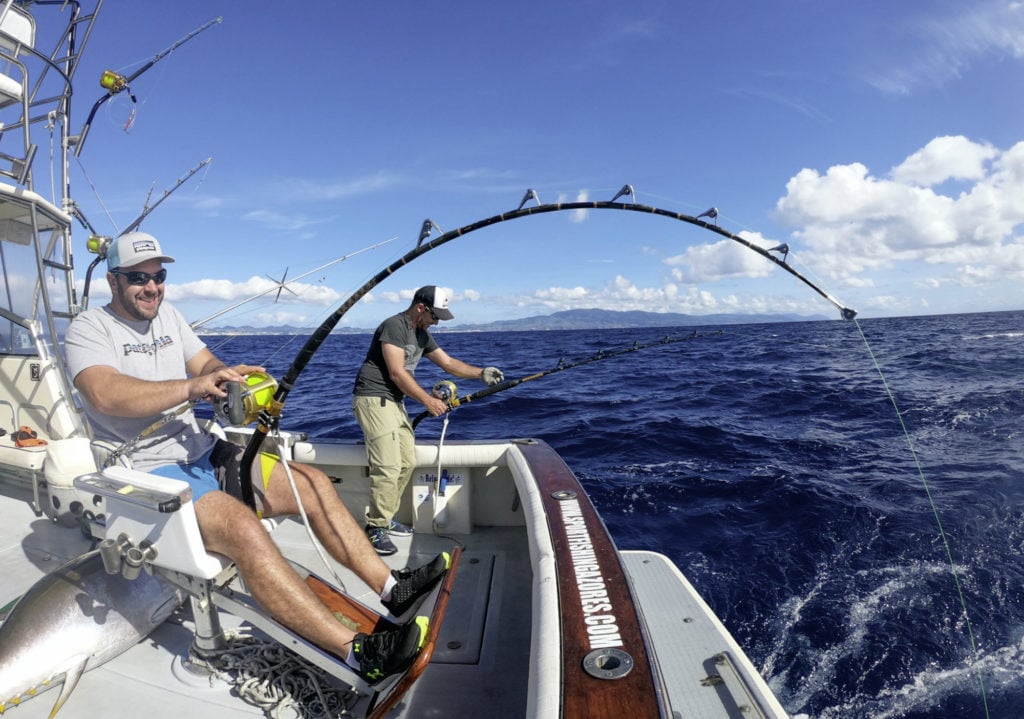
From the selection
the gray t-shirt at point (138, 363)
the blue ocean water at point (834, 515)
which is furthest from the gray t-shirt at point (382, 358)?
the gray t-shirt at point (138, 363)

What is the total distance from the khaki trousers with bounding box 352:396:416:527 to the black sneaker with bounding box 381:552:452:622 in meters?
1.09

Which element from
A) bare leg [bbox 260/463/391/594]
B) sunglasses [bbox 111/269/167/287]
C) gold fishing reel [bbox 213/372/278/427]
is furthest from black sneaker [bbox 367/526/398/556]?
sunglasses [bbox 111/269/167/287]

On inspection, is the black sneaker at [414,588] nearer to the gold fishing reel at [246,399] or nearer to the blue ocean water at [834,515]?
the gold fishing reel at [246,399]

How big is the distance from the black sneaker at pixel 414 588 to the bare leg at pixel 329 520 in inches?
3.8

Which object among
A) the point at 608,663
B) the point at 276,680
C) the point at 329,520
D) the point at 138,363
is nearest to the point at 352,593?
the point at 329,520

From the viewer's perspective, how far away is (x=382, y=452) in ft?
10.9

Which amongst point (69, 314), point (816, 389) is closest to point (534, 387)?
point (816, 389)

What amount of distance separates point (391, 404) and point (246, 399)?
1.49 metres

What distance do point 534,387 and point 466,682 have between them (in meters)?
11.0

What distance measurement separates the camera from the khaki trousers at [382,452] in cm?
332

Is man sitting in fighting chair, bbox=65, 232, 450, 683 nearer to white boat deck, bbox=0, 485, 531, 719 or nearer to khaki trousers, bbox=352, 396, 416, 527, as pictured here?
white boat deck, bbox=0, 485, 531, 719

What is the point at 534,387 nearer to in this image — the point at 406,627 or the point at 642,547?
the point at 642,547

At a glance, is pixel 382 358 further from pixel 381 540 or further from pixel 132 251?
pixel 132 251

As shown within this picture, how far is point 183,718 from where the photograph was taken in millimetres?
1878
